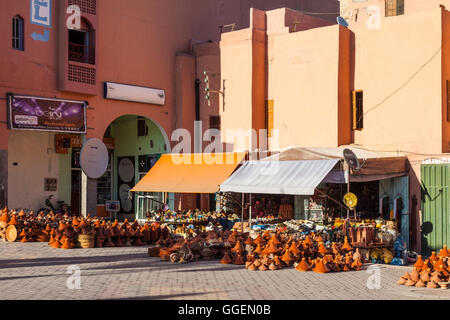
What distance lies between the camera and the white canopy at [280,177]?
1473 centimetres

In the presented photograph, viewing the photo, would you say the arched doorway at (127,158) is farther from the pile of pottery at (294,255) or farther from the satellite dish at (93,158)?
the pile of pottery at (294,255)

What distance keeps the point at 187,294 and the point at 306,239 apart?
495cm

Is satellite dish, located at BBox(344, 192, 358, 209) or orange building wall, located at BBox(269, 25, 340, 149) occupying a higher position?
orange building wall, located at BBox(269, 25, 340, 149)

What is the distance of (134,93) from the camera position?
23094 millimetres

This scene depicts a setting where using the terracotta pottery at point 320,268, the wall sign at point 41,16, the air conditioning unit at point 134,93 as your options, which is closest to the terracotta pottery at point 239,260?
the terracotta pottery at point 320,268

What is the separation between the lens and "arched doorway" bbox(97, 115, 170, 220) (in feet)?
86.4

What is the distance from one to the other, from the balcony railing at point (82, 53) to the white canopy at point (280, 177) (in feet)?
26.7

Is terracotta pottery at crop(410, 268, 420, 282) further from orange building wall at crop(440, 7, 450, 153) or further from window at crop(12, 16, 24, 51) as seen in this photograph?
window at crop(12, 16, 24, 51)

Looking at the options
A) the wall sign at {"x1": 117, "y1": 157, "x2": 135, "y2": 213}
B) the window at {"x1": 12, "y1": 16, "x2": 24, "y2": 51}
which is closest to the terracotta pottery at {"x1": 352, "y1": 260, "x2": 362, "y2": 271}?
the window at {"x1": 12, "y1": 16, "x2": 24, "y2": 51}

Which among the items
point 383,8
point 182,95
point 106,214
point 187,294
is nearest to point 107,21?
point 182,95

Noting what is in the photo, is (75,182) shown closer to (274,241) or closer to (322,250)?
(274,241)

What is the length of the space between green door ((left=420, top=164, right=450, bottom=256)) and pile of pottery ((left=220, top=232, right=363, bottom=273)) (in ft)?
14.3

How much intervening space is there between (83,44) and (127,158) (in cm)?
675
